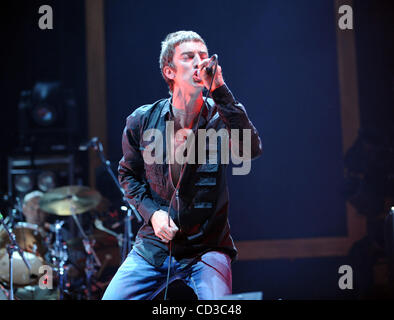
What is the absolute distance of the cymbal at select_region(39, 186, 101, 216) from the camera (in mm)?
4609

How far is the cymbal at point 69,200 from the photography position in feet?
15.1

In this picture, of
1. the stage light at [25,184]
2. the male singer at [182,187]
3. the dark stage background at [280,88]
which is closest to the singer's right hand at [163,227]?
the male singer at [182,187]

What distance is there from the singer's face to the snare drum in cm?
277

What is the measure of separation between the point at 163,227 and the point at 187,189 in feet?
0.85

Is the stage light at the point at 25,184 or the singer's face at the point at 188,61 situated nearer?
the singer's face at the point at 188,61

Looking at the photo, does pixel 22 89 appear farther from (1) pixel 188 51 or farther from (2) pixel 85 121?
(1) pixel 188 51

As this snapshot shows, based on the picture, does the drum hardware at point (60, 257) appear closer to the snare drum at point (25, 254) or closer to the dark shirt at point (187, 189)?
the snare drum at point (25, 254)

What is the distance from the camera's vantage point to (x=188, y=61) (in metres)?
2.30

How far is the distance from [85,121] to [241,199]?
2.12m

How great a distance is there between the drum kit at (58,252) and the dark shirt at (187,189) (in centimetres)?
224

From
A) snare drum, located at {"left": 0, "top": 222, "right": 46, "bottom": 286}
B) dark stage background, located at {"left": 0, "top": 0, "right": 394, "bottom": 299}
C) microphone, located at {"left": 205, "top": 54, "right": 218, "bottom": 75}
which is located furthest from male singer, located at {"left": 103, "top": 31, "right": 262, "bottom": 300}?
dark stage background, located at {"left": 0, "top": 0, "right": 394, "bottom": 299}

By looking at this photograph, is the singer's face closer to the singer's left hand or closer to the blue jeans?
the singer's left hand
